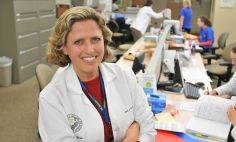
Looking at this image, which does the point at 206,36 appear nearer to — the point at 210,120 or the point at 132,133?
the point at 210,120

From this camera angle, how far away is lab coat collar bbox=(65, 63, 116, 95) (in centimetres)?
132

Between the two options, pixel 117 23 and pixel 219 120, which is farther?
pixel 117 23

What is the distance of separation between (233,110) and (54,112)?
1.13m

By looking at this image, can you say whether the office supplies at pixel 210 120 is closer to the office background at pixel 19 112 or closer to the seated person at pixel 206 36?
the office background at pixel 19 112

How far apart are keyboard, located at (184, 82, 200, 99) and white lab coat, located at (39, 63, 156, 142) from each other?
99 centimetres

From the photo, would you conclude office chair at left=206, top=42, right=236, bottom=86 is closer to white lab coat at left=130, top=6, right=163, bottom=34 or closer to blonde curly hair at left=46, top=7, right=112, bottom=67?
white lab coat at left=130, top=6, right=163, bottom=34

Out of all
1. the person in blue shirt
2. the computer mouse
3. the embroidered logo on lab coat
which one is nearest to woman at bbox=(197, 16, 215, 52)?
the person in blue shirt

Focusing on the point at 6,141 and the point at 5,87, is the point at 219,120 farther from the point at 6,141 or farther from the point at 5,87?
the point at 5,87

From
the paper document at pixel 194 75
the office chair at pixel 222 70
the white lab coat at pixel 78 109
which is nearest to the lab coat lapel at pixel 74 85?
the white lab coat at pixel 78 109

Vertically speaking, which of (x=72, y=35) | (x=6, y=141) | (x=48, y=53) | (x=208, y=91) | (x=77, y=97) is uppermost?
(x=72, y=35)

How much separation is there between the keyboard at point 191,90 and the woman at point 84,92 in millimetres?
990

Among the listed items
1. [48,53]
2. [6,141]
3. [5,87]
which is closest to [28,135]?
[6,141]

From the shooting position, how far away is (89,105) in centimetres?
131

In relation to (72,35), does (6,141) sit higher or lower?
lower
